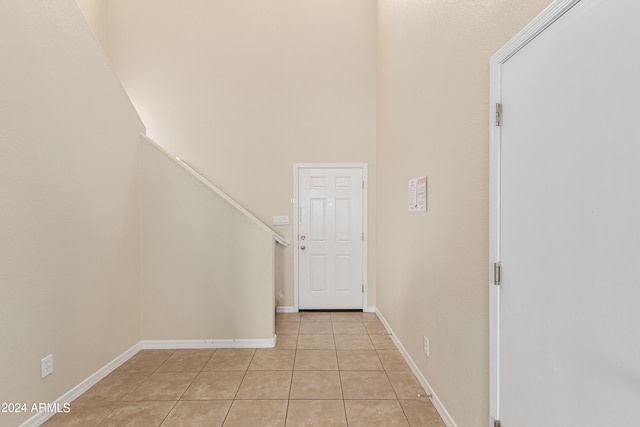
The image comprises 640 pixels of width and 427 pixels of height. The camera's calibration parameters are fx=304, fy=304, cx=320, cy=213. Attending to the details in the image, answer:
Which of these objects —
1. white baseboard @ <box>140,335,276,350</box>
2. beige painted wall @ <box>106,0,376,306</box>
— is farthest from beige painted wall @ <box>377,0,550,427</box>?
white baseboard @ <box>140,335,276,350</box>

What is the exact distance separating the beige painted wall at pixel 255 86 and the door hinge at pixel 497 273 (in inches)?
114

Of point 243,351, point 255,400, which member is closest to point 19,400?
point 255,400

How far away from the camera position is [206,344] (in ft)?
10.3

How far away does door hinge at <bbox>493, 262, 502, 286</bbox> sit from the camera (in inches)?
54.8

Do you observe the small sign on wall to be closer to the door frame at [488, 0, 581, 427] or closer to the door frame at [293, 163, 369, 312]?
the door frame at [488, 0, 581, 427]

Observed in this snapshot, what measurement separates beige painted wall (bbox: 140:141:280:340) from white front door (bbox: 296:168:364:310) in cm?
120

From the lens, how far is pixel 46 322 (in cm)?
202

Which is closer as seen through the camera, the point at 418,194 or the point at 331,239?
the point at 418,194

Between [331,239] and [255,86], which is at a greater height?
[255,86]

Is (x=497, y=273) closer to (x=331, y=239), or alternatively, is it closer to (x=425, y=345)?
(x=425, y=345)

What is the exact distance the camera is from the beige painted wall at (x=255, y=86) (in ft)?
14.0

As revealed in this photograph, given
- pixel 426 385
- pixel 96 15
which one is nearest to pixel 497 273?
pixel 426 385

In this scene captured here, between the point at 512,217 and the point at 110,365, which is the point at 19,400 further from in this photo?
the point at 512,217

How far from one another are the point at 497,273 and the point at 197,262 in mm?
2713
